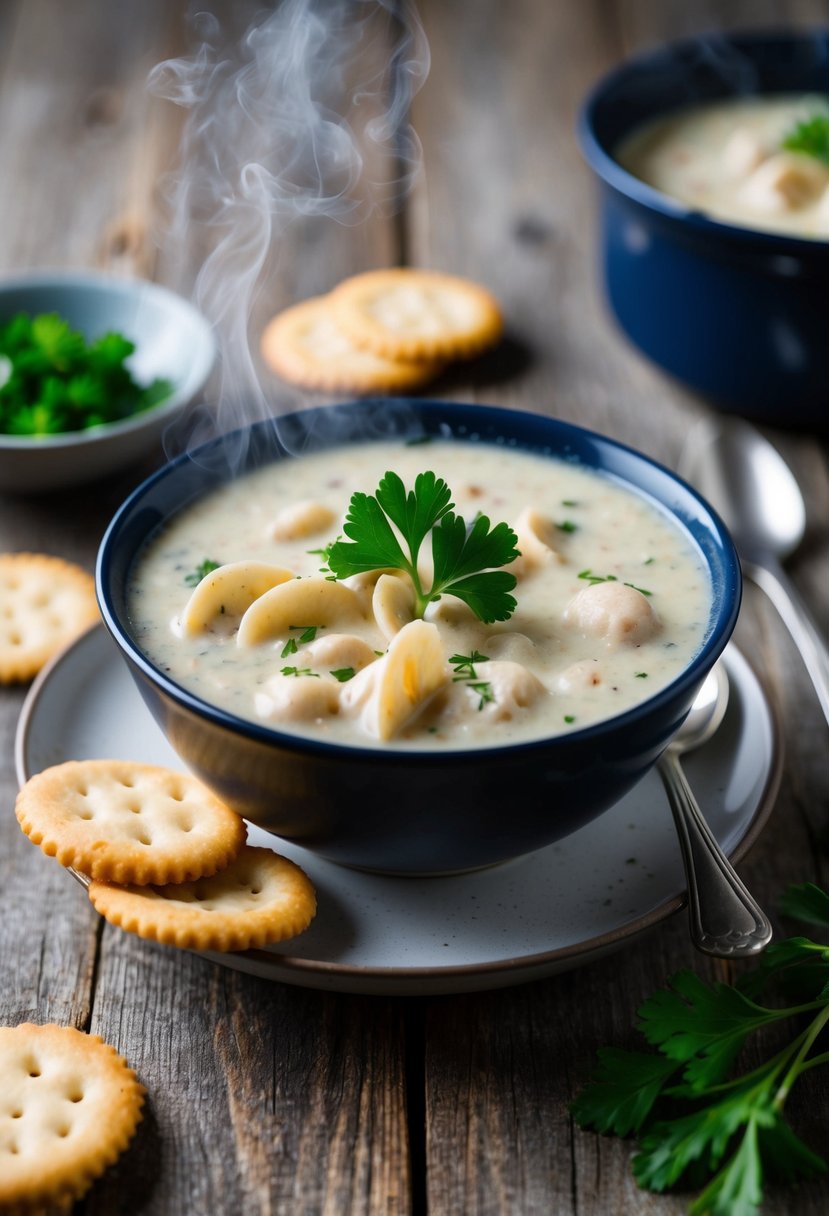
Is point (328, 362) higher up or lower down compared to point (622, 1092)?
lower down

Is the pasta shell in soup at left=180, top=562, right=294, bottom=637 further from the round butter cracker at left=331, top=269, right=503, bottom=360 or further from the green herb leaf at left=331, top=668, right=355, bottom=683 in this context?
the round butter cracker at left=331, top=269, right=503, bottom=360

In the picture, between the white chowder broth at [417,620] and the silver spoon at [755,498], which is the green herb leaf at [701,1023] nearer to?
the white chowder broth at [417,620]

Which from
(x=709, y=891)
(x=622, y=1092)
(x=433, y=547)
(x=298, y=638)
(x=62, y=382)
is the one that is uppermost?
(x=433, y=547)

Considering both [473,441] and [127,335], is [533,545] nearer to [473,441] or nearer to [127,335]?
[473,441]

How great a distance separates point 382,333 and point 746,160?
0.91 meters

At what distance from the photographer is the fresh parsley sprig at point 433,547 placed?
1.79 metres

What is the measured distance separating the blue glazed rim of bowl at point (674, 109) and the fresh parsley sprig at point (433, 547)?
45.5 inches

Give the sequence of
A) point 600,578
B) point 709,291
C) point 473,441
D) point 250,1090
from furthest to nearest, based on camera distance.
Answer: point 709,291 < point 473,441 < point 600,578 < point 250,1090

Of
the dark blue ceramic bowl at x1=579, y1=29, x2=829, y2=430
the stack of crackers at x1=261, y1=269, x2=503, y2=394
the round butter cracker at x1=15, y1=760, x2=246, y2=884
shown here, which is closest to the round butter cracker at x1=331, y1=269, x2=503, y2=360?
the stack of crackers at x1=261, y1=269, x2=503, y2=394

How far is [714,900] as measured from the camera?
168cm

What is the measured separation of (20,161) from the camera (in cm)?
397

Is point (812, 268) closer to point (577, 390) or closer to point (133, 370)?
point (577, 390)

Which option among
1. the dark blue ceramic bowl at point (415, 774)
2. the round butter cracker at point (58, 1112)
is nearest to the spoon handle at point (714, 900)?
the dark blue ceramic bowl at point (415, 774)

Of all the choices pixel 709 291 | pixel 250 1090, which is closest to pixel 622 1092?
pixel 250 1090
